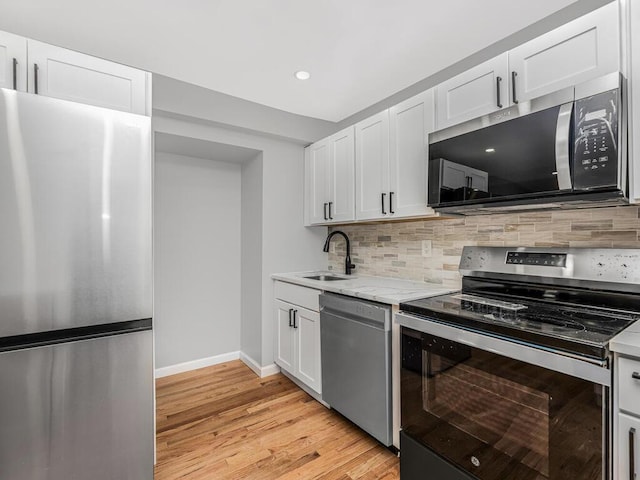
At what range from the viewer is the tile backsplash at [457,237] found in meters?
1.48

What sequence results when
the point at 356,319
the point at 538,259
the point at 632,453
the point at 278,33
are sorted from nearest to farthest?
the point at 632,453
the point at 538,259
the point at 278,33
the point at 356,319

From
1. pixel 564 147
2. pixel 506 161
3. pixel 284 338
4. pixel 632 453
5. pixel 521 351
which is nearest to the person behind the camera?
pixel 632 453

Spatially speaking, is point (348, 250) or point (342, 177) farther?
point (348, 250)

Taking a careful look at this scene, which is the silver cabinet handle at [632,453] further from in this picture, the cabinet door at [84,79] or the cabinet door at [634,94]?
the cabinet door at [84,79]

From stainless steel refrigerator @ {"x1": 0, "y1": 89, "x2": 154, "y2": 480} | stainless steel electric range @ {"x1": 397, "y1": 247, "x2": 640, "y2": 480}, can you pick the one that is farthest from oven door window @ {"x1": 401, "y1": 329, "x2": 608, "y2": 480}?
stainless steel refrigerator @ {"x1": 0, "y1": 89, "x2": 154, "y2": 480}

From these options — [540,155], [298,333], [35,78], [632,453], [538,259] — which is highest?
[35,78]

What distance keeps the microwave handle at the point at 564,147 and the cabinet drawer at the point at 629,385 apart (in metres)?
0.69

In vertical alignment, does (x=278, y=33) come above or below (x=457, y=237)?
above

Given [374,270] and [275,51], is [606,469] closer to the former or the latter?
[374,270]

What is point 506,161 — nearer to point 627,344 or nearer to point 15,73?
point 627,344

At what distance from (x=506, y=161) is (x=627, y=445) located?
45.5 inches

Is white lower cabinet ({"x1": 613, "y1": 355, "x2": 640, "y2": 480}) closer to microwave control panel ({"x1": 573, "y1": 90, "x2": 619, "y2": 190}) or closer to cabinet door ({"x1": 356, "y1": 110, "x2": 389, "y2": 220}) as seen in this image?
microwave control panel ({"x1": 573, "y1": 90, "x2": 619, "y2": 190})

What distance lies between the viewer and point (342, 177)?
2.66m

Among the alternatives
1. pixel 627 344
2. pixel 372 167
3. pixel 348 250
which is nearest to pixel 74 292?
pixel 372 167
